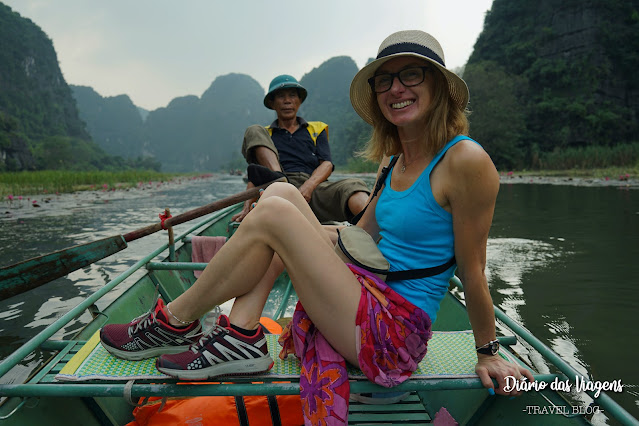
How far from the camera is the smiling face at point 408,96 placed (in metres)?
1.28

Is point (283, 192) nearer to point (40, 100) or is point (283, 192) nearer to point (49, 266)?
point (49, 266)

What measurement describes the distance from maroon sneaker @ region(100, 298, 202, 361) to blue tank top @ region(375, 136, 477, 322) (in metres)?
0.73

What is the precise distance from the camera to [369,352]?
118 centimetres

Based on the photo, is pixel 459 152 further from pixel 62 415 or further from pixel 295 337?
pixel 62 415

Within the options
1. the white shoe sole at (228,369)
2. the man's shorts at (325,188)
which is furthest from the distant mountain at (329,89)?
the white shoe sole at (228,369)

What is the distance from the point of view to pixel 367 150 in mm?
1647

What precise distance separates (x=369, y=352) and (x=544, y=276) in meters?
3.82

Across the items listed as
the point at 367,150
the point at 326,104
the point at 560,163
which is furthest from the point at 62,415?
A: the point at 326,104

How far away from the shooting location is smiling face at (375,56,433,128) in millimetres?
1279

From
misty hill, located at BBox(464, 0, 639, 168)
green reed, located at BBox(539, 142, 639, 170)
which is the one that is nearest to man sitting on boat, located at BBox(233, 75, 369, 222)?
green reed, located at BBox(539, 142, 639, 170)

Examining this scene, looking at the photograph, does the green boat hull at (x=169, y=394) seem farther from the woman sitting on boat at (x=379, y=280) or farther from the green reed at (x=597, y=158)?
the green reed at (x=597, y=158)

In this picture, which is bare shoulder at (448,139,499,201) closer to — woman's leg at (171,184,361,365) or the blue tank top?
the blue tank top

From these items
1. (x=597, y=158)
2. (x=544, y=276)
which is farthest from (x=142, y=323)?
(x=597, y=158)

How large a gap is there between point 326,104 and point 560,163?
86656 mm
